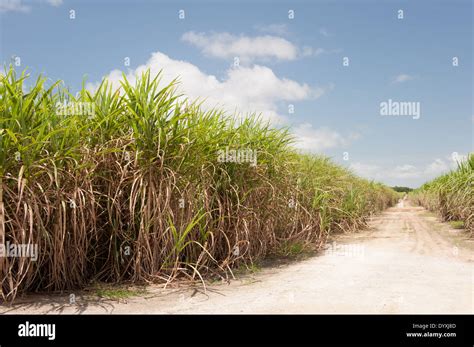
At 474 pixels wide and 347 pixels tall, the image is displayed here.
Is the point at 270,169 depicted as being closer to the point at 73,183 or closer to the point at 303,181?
the point at 303,181

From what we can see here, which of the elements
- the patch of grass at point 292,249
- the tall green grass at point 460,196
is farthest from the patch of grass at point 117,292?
the tall green grass at point 460,196

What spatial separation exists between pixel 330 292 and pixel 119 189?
83.5 inches

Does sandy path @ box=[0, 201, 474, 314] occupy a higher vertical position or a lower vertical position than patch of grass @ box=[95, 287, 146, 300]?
lower

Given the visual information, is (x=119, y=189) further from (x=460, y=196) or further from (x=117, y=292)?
(x=460, y=196)

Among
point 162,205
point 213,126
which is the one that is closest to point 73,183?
point 162,205

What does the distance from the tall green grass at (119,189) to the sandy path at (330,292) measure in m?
0.34

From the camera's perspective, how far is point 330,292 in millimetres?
3775

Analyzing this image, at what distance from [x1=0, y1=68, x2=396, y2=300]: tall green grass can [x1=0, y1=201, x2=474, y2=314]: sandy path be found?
344 millimetres

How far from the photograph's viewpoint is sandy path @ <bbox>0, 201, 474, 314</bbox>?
329cm

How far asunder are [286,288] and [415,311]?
115 centimetres

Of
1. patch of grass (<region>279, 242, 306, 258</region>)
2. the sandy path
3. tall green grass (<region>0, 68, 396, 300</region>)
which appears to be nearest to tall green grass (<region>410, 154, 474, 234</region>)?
the sandy path

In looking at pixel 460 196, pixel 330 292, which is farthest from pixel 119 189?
pixel 460 196

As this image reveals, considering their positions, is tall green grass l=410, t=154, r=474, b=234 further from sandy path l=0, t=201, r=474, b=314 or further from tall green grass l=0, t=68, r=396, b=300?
tall green grass l=0, t=68, r=396, b=300
